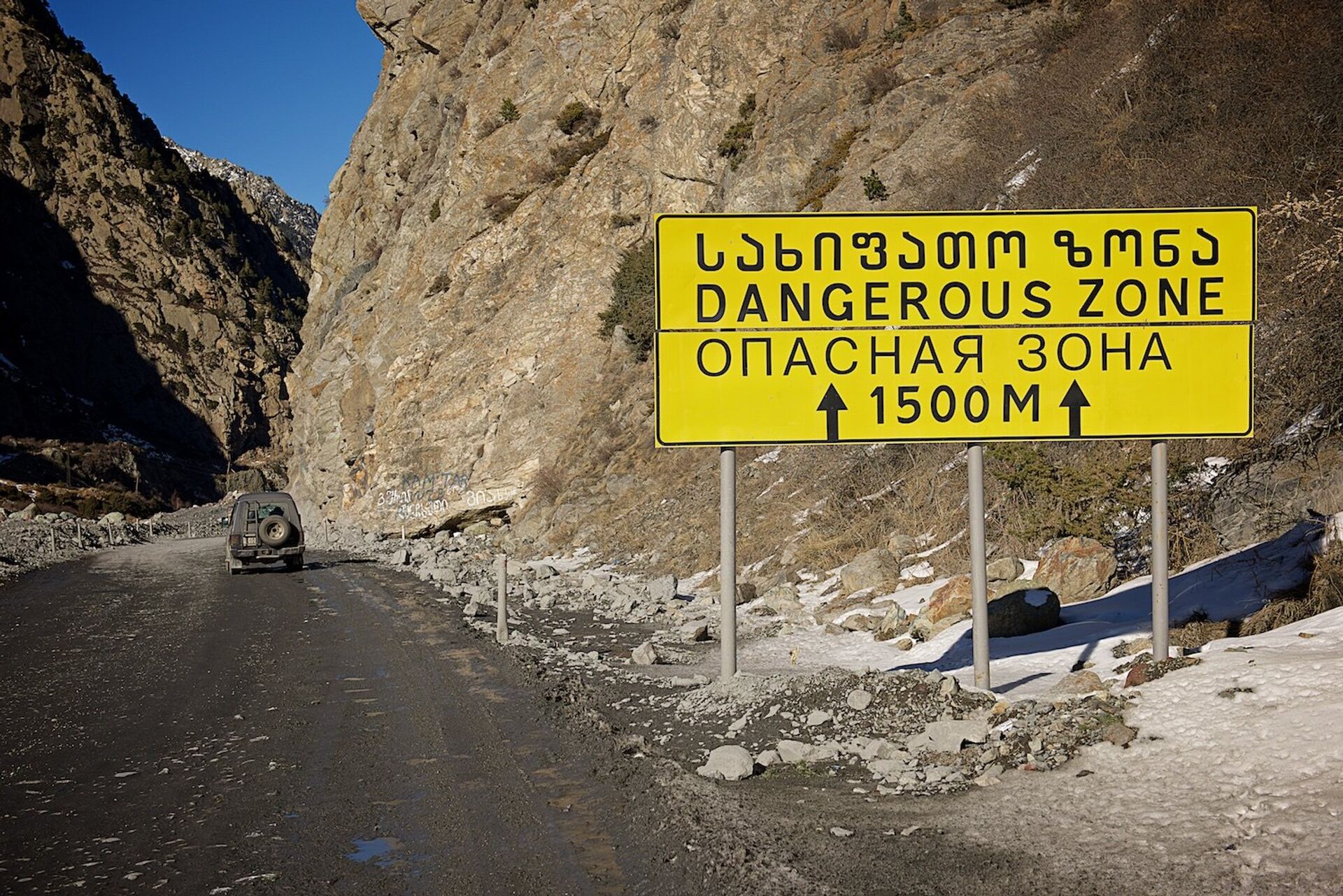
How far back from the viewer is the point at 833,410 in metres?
9.11

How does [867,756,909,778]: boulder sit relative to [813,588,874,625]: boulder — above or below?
below

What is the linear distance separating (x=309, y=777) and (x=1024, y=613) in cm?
737

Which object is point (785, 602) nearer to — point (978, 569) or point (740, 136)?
point (978, 569)

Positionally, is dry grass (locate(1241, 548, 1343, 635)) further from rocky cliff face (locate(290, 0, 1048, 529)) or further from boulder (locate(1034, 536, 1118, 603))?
rocky cliff face (locate(290, 0, 1048, 529))

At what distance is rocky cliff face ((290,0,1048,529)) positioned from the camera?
1107 inches

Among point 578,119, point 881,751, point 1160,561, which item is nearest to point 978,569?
point 1160,561

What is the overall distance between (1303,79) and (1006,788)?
13.7 m

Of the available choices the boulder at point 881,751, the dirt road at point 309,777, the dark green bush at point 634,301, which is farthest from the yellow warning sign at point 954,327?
the dark green bush at point 634,301

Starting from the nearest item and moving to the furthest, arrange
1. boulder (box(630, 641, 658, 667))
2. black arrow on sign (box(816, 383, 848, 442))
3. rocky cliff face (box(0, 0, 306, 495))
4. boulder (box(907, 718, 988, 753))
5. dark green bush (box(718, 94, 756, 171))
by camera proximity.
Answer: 1. boulder (box(907, 718, 988, 753))
2. black arrow on sign (box(816, 383, 848, 442))
3. boulder (box(630, 641, 658, 667))
4. dark green bush (box(718, 94, 756, 171))
5. rocky cliff face (box(0, 0, 306, 495))

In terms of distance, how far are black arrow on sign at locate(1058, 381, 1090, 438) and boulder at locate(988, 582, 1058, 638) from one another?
2.72 m

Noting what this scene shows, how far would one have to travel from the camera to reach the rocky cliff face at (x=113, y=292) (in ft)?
293

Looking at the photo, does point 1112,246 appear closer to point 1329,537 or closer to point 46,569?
point 1329,537

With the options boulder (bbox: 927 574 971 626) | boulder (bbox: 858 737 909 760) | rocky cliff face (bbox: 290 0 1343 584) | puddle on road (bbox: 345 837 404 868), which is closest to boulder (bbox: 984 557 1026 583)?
boulder (bbox: 927 574 971 626)

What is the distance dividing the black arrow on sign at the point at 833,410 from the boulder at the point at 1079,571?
4220mm
